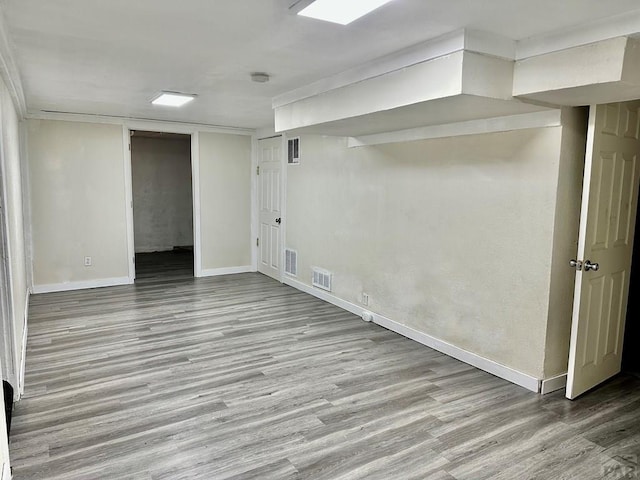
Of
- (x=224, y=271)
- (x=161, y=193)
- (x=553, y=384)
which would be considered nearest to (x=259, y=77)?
(x=553, y=384)

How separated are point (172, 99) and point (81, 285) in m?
3.08

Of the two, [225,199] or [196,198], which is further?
[225,199]

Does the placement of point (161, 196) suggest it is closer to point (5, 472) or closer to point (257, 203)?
point (257, 203)

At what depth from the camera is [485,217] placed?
340 cm

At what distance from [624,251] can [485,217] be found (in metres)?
1.02

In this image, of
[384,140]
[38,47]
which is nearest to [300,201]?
[384,140]

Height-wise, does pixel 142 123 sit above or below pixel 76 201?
above

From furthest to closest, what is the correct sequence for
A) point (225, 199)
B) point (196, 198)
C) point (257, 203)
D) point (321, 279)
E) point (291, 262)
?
point (257, 203), point (225, 199), point (196, 198), point (291, 262), point (321, 279)

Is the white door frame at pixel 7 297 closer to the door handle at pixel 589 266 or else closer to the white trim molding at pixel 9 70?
the white trim molding at pixel 9 70

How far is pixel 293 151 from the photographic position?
19.6 feet

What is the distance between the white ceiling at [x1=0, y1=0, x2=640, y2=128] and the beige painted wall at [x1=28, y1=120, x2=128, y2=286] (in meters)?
1.84

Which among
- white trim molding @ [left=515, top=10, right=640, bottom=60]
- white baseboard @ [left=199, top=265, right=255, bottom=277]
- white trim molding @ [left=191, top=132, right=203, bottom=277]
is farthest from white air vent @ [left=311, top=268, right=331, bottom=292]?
white trim molding @ [left=515, top=10, right=640, bottom=60]

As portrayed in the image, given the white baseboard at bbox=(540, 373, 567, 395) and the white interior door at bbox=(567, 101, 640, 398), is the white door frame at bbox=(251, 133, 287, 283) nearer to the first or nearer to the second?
the white baseboard at bbox=(540, 373, 567, 395)

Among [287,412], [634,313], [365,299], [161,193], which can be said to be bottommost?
[287,412]
